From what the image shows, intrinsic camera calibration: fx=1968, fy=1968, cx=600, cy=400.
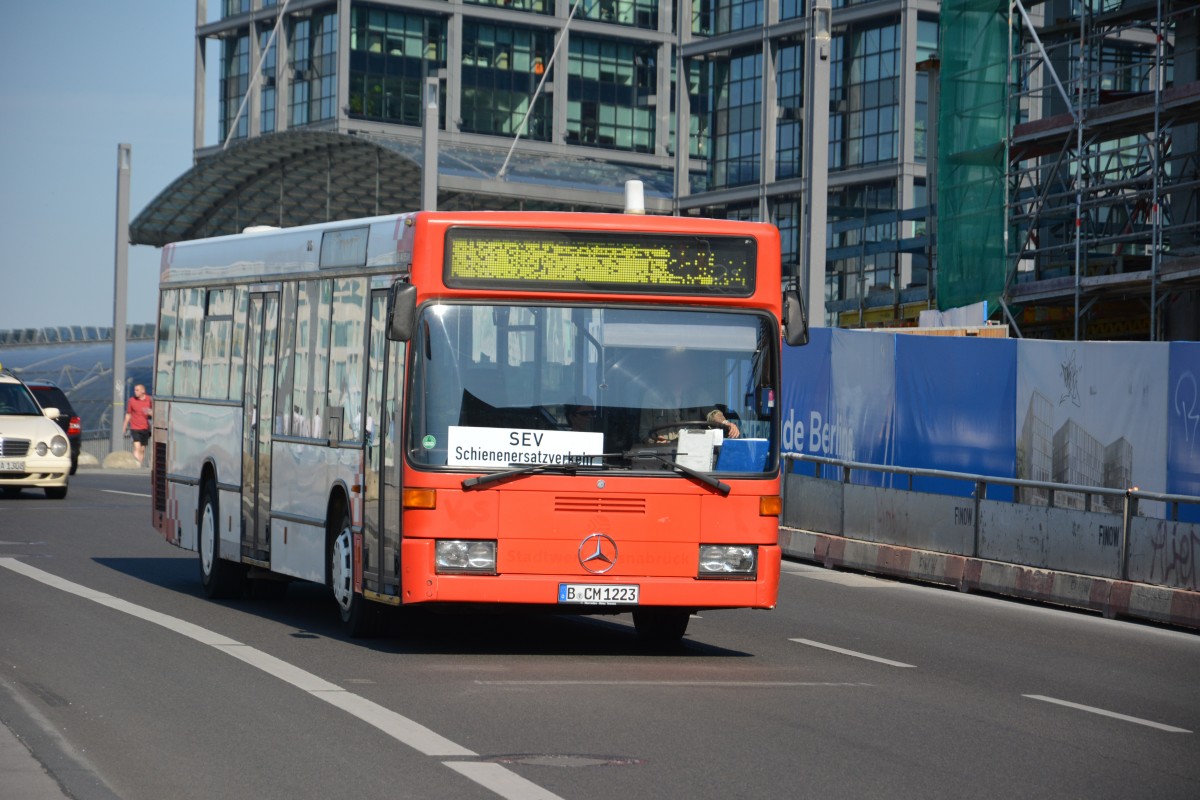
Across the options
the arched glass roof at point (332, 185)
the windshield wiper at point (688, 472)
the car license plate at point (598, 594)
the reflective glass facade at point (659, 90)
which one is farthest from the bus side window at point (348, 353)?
the reflective glass facade at point (659, 90)

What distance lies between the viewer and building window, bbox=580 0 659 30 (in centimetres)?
8956

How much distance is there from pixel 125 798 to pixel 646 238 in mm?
5866

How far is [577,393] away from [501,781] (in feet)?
14.6

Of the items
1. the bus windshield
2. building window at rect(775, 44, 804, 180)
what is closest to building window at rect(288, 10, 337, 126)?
building window at rect(775, 44, 804, 180)

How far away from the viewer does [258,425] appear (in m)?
15.1

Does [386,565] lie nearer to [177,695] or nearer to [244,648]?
[244,648]

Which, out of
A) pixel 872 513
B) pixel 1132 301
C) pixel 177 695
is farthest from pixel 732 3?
pixel 177 695

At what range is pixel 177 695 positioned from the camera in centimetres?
1026

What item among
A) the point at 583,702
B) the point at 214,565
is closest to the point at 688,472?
the point at 583,702

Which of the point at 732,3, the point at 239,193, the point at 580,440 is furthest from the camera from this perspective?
the point at 732,3

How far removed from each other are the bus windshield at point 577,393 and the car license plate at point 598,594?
0.73m

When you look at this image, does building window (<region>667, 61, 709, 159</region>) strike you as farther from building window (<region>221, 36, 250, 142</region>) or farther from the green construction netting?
the green construction netting

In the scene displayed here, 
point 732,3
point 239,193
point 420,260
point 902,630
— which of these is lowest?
point 902,630

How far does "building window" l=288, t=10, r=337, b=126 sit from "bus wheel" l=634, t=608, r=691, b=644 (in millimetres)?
71049
